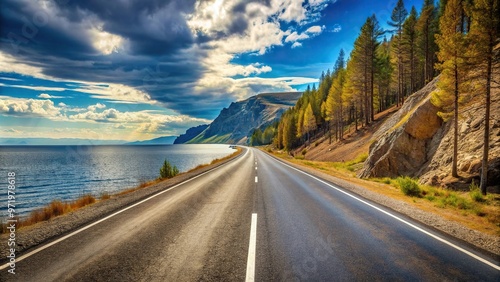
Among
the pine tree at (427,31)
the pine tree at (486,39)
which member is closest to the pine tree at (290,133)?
the pine tree at (427,31)

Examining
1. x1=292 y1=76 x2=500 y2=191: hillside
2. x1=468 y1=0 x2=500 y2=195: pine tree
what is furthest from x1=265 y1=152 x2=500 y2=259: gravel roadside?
x1=292 y1=76 x2=500 y2=191: hillside

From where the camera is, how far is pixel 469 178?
49.7 feet

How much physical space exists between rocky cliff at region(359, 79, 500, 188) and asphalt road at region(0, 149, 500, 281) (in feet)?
36.5

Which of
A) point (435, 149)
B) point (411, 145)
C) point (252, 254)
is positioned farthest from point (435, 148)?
point (252, 254)

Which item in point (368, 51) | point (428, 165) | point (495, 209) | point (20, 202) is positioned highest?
point (368, 51)

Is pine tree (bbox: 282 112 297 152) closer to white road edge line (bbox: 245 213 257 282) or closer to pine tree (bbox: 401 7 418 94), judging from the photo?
pine tree (bbox: 401 7 418 94)

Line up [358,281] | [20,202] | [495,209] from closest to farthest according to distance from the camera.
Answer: [358,281] → [495,209] → [20,202]

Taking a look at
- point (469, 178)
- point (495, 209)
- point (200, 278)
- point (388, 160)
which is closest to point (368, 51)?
point (388, 160)

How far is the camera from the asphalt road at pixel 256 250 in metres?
4.40

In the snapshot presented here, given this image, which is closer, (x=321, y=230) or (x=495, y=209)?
(x=321, y=230)

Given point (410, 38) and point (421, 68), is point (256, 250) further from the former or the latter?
point (421, 68)

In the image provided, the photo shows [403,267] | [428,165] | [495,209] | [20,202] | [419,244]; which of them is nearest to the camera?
[403,267]

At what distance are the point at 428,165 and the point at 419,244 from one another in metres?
16.7

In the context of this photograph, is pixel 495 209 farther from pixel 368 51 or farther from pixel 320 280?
pixel 368 51
